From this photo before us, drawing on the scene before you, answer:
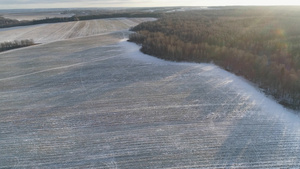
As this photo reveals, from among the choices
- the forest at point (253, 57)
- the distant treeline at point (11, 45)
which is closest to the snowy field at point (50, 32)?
the distant treeline at point (11, 45)

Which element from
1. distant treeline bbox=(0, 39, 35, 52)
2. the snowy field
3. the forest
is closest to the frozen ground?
the forest

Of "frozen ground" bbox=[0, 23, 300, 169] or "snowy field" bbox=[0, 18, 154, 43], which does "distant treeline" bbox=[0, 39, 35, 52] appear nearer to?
"snowy field" bbox=[0, 18, 154, 43]

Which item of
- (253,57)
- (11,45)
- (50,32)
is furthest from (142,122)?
(50,32)

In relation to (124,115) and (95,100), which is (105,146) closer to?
(124,115)

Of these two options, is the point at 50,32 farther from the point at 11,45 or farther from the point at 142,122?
the point at 142,122

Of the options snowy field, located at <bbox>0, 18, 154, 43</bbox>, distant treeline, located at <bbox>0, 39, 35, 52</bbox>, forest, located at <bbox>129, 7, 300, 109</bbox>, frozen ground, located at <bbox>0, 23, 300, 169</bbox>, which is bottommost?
frozen ground, located at <bbox>0, 23, 300, 169</bbox>

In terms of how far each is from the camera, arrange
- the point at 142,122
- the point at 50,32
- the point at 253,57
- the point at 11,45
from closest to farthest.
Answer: the point at 142,122 < the point at 253,57 < the point at 11,45 < the point at 50,32

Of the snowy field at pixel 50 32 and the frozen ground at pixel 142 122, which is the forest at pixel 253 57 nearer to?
the frozen ground at pixel 142 122

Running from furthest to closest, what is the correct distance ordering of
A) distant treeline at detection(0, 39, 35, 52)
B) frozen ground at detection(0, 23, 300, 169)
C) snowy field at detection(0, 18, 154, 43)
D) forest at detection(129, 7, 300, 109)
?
snowy field at detection(0, 18, 154, 43) < distant treeline at detection(0, 39, 35, 52) < forest at detection(129, 7, 300, 109) < frozen ground at detection(0, 23, 300, 169)

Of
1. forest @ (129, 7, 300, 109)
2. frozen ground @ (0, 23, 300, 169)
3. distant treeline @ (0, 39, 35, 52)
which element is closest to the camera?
frozen ground @ (0, 23, 300, 169)
